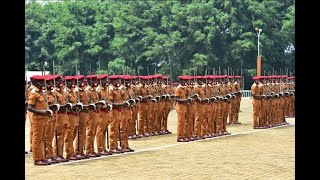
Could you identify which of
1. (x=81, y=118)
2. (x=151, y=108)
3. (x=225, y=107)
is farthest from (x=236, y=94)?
(x=81, y=118)

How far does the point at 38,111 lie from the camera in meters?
10.6

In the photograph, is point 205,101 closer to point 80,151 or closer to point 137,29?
point 80,151

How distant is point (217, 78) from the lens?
1856 cm

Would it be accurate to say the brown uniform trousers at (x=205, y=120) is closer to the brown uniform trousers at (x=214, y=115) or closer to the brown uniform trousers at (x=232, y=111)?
the brown uniform trousers at (x=214, y=115)

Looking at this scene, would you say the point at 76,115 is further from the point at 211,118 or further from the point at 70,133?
the point at 211,118

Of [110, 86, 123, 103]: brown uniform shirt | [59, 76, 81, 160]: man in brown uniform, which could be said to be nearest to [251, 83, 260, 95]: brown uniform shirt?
[110, 86, 123, 103]: brown uniform shirt

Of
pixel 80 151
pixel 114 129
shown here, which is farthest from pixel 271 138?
pixel 80 151

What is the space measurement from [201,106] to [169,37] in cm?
3549

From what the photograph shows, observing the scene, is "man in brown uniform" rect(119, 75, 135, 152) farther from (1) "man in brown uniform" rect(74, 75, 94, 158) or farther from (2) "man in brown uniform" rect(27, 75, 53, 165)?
(2) "man in brown uniform" rect(27, 75, 53, 165)

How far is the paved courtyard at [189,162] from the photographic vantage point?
958cm

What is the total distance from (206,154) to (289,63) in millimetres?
42660

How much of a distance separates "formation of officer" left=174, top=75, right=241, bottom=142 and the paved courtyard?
47cm

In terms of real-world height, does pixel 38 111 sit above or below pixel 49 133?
above

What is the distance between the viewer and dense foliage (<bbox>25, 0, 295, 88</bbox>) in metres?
51.2
